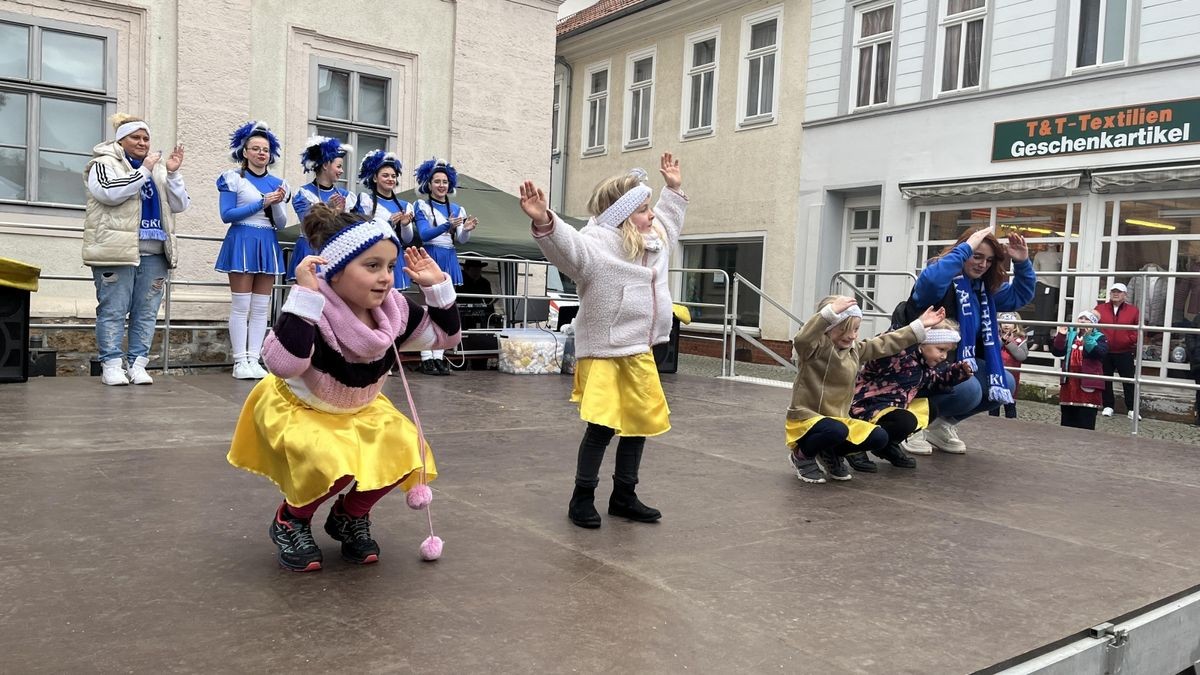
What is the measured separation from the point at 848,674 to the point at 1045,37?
14229mm

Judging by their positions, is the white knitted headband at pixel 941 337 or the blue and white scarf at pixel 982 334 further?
the blue and white scarf at pixel 982 334

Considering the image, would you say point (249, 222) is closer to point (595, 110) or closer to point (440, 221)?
point (440, 221)

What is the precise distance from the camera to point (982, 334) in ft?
19.7

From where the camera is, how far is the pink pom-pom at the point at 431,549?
326 cm

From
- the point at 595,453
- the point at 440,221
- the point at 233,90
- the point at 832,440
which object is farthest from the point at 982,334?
the point at 233,90

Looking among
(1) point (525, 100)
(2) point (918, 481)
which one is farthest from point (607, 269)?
(1) point (525, 100)

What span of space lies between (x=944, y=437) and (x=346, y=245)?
14.9 feet

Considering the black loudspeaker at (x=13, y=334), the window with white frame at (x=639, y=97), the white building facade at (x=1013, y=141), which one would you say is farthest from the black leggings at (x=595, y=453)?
the window with white frame at (x=639, y=97)

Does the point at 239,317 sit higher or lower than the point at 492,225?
lower

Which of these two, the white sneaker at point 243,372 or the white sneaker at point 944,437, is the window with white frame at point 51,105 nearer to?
the white sneaker at point 243,372

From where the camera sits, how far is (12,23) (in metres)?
9.12

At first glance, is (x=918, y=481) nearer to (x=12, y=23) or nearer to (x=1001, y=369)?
(x=1001, y=369)

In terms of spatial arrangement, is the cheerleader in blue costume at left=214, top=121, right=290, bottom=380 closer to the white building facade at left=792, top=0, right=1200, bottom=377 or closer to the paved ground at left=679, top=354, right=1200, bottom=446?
the paved ground at left=679, top=354, right=1200, bottom=446

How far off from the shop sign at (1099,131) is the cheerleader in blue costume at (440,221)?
9.53 metres
